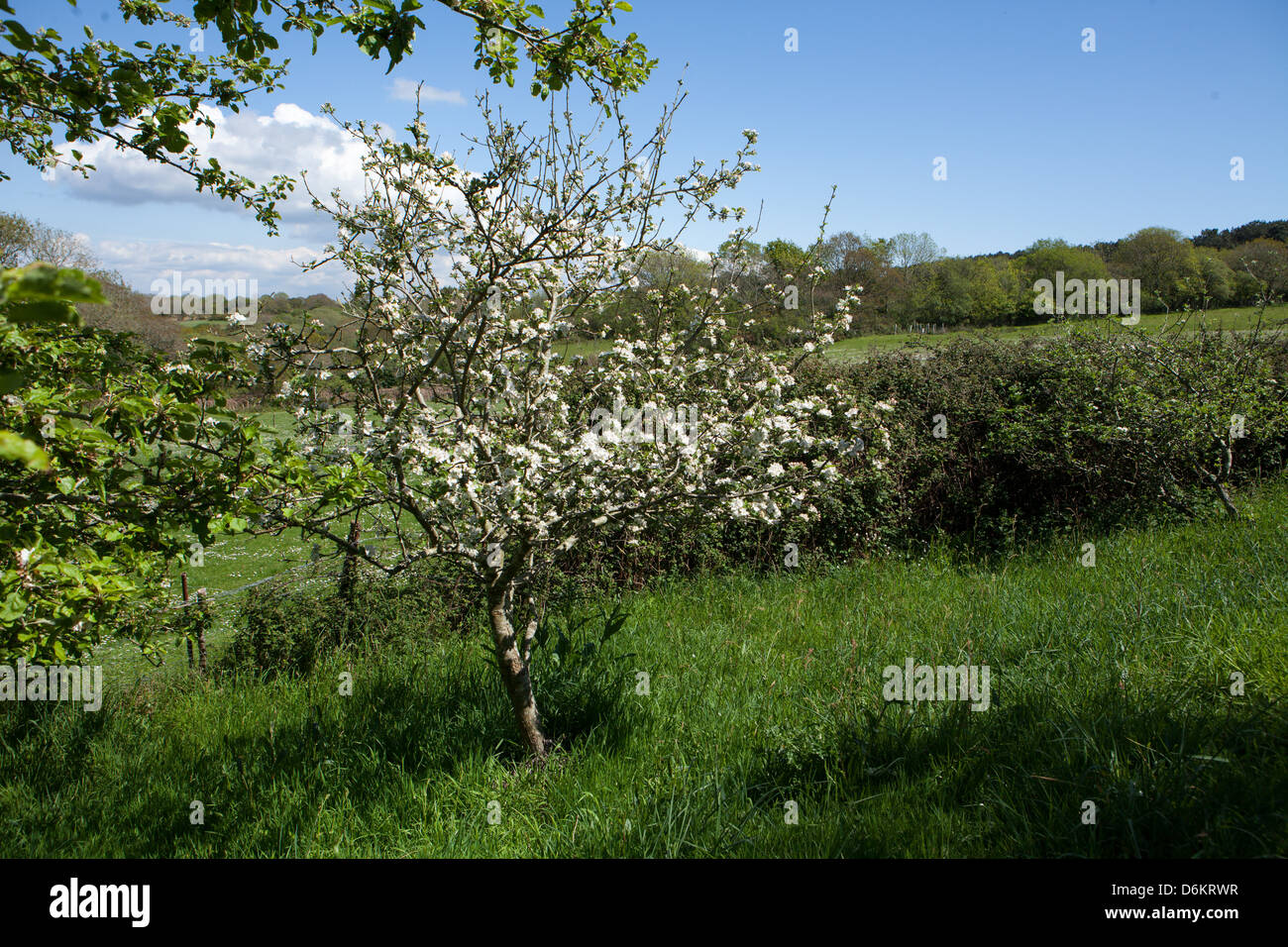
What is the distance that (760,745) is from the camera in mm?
3822

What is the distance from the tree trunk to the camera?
3.79 m

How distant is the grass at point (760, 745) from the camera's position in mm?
2988

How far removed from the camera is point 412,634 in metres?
6.65

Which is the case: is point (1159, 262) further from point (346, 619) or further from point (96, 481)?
point (96, 481)

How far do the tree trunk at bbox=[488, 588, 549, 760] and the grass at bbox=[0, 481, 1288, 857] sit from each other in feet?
0.70

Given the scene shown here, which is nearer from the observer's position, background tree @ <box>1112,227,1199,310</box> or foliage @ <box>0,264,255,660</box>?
foliage @ <box>0,264,255,660</box>

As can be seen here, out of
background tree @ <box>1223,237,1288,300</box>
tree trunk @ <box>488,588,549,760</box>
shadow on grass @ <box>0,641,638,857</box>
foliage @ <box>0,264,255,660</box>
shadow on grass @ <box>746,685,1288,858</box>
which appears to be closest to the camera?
foliage @ <box>0,264,255,660</box>

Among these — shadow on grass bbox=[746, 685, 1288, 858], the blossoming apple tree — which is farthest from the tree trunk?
shadow on grass bbox=[746, 685, 1288, 858]

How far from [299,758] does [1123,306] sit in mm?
10009

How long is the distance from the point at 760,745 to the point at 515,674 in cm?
143

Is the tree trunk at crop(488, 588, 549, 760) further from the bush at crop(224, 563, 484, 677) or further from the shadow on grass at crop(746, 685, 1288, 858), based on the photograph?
the bush at crop(224, 563, 484, 677)

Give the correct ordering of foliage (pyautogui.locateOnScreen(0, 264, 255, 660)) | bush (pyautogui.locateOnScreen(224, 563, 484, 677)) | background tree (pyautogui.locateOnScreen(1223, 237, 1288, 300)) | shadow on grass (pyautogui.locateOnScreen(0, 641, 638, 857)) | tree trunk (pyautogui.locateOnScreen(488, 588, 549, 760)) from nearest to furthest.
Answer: foliage (pyautogui.locateOnScreen(0, 264, 255, 660)) → shadow on grass (pyautogui.locateOnScreen(0, 641, 638, 857)) → tree trunk (pyautogui.locateOnScreen(488, 588, 549, 760)) → bush (pyautogui.locateOnScreen(224, 563, 484, 677)) → background tree (pyautogui.locateOnScreen(1223, 237, 1288, 300))

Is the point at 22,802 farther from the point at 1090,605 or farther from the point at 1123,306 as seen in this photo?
the point at 1123,306
